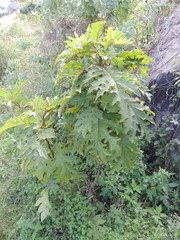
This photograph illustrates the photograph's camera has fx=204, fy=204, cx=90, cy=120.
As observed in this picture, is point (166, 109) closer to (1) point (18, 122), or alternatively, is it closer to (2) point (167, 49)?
(2) point (167, 49)

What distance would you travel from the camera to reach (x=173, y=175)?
9.52 feet

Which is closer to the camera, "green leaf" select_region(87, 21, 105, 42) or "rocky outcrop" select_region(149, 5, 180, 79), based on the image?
"green leaf" select_region(87, 21, 105, 42)

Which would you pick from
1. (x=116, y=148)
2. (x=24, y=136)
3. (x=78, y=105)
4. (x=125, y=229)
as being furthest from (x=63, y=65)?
(x=125, y=229)

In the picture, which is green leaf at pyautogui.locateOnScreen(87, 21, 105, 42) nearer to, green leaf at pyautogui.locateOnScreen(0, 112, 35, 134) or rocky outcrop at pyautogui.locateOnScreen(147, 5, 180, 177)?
green leaf at pyautogui.locateOnScreen(0, 112, 35, 134)

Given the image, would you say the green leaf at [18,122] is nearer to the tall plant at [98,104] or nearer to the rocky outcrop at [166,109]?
the tall plant at [98,104]

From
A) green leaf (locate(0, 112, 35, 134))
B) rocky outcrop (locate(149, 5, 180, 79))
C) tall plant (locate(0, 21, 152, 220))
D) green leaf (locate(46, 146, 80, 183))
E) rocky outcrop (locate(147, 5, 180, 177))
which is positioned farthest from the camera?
rocky outcrop (locate(149, 5, 180, 79))

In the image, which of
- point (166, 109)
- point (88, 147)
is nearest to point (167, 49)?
point (166, 109)

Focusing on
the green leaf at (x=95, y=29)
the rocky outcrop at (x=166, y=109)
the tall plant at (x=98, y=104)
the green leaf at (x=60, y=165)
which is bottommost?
the rocky outcrop at (x=166, y=109)

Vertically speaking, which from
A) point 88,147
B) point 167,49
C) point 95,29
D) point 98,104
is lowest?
point 167,49

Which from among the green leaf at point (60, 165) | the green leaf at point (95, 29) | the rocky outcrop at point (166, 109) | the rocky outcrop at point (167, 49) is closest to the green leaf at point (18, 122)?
the green leaf at point (60, 165)

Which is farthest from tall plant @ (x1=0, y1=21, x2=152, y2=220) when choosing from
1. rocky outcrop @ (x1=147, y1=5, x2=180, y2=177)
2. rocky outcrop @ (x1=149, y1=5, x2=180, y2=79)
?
rocky outcrop @ (x1=149, y1=5, x2=180, y2=79)

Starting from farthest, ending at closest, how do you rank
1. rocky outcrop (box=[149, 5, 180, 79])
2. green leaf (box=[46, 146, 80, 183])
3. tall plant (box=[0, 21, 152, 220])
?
rocky outcrop (box=[149, 5, 180, 79]) → green leaf (box=[46, 146, 80, 183]) → tall plant (box=[0, 21, 152, 220])

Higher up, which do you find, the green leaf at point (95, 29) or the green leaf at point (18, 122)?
the green leaf at point (95, 29)

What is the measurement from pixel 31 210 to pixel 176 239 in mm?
1648
